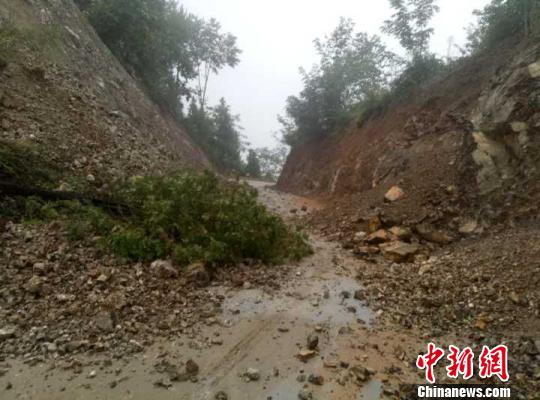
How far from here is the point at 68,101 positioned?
22.0 feet

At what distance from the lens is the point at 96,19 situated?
37.9 feet

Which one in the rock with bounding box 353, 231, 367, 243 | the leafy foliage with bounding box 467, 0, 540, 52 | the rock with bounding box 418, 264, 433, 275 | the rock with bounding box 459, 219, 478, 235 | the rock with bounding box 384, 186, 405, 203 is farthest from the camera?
the leafy foliage with bounding box 467, 0, 540, 52

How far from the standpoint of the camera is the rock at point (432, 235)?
5355 millimetres

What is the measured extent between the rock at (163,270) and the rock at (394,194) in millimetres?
4578

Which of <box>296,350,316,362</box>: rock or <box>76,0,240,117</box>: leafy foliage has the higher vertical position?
<box>76,0,240,117</box>: leafy foliage

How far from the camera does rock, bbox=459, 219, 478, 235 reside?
5.29 m

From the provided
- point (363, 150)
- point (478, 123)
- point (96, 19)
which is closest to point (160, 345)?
point (478, 123)

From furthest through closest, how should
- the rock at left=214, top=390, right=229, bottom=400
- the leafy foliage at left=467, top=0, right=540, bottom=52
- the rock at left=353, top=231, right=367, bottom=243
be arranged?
1. the leafy foliage at left=467, top=0, right=540, bottom=52
2. the rock at left=353, top=231, right=367, bottom=243
3. the rock at left=214, top=390, right=229, bottom=400

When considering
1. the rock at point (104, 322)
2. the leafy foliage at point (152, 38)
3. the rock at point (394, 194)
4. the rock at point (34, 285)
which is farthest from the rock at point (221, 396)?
the leafy foliage at point (152, 38)

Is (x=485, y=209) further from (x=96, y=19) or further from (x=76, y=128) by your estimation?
(x=96, y=19)

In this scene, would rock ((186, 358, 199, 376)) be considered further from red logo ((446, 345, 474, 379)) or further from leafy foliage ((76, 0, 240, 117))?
leafy foliage ((76, 0, 240, 117))

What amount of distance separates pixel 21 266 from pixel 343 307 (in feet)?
10.9

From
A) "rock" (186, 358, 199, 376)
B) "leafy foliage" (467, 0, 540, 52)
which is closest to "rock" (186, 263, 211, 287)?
"rock" (186, 358, 199, 376)

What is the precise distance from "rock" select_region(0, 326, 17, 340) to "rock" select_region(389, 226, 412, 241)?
5.09 metres
